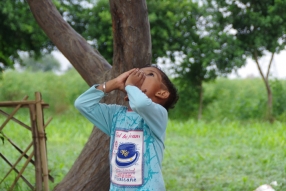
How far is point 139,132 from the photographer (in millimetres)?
2273

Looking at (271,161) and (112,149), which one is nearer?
(112,149)

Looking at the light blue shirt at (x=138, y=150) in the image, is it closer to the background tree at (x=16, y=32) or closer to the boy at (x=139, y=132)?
the boy at (x=139, y=132)

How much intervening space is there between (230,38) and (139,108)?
970cm

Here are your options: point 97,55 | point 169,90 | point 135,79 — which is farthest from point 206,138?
point 135,79

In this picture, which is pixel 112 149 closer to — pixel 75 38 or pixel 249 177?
pixel 75 38

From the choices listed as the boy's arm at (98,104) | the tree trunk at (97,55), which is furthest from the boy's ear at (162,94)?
the tree trunk at (97,55)

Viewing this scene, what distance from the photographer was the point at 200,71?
1252cm

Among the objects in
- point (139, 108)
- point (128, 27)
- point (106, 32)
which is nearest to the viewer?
point (139, 108)

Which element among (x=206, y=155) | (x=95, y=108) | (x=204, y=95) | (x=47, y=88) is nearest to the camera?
(x=95, y=108)

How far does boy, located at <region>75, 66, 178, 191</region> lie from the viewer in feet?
7.35

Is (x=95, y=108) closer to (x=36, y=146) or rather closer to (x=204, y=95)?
(x=36, y=146)

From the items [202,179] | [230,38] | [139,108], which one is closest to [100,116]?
[139,108]

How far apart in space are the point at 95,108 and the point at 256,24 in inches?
374

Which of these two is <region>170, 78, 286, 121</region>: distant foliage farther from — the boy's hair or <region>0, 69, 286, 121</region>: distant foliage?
the boy's hair
